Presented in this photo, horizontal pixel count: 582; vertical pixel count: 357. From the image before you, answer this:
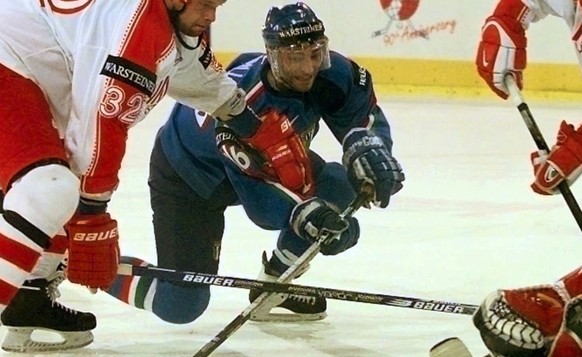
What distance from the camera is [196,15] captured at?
1992mm

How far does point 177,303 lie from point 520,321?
105 cm

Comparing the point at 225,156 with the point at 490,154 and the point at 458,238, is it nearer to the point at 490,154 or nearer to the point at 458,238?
the point at 458,238

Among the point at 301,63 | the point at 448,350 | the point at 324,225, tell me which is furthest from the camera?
the point at 301,63

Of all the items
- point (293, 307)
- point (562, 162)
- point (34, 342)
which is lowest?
point (293, 307)

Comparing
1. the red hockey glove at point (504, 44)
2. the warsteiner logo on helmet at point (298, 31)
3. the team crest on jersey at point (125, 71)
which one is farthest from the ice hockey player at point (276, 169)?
the team crest on jersey at point (125, 71)

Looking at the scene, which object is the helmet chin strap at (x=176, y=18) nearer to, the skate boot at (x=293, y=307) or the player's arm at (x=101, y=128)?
the player's arm at (x=101, y=128)

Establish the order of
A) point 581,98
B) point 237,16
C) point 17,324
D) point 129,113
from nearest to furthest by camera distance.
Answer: point 129,113
point 17,324
point 581,98
point 237,16

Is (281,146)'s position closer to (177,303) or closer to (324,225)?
(324,225)

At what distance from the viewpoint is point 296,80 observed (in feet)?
8.31

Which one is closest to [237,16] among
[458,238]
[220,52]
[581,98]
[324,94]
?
[220,52]

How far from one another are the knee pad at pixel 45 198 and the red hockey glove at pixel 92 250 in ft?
0.35

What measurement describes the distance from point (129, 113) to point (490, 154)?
2.99 metres

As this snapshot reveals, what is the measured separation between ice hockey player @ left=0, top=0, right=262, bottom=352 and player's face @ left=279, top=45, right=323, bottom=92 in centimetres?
41

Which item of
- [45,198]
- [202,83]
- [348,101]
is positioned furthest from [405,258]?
[45,198]
